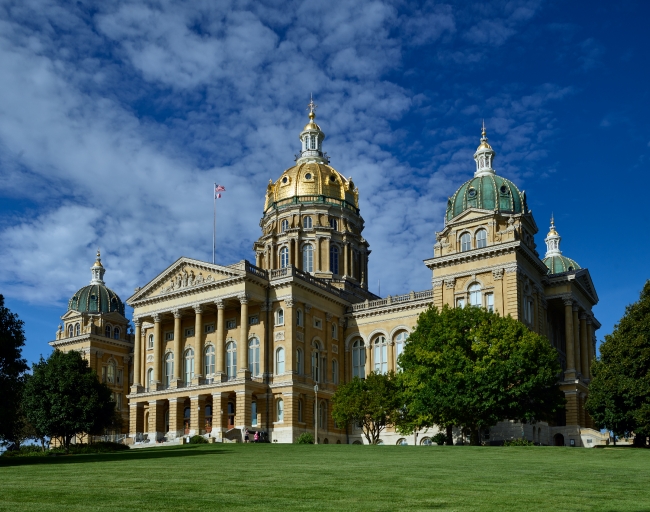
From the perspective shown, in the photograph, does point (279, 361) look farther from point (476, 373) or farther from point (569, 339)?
point (569, 339)

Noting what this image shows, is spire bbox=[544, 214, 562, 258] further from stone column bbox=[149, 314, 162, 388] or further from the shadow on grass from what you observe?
the shadow on grass

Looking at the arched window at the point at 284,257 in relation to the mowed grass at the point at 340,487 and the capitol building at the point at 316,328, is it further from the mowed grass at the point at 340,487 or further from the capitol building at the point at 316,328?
the mowed grass at the point at 340,487

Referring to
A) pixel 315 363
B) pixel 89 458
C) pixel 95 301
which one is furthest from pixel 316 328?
pixel 95 301

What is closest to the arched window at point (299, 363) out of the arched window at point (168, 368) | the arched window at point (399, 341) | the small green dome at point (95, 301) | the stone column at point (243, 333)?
the stone column at point (243, 333)

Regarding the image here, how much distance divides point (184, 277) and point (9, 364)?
37.8m

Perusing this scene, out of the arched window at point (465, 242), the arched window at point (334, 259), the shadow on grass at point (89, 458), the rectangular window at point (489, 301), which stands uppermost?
the arched window at point (334, 259)

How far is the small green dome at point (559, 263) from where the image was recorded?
10150 centimetres

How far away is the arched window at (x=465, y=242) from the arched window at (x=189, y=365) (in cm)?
3039

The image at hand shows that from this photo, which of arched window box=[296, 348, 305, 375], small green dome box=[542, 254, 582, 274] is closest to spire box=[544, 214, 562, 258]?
small green dome box=[542, 254, 582, 274]

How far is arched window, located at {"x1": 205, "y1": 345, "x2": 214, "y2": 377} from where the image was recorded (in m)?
84.2

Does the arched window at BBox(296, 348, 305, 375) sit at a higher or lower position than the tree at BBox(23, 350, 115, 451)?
higher

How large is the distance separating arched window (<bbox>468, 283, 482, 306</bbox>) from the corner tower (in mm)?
24871

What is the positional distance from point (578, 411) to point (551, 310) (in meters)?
12.7

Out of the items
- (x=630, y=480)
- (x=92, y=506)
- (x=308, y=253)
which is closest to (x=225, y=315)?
(x=308, y=253)
